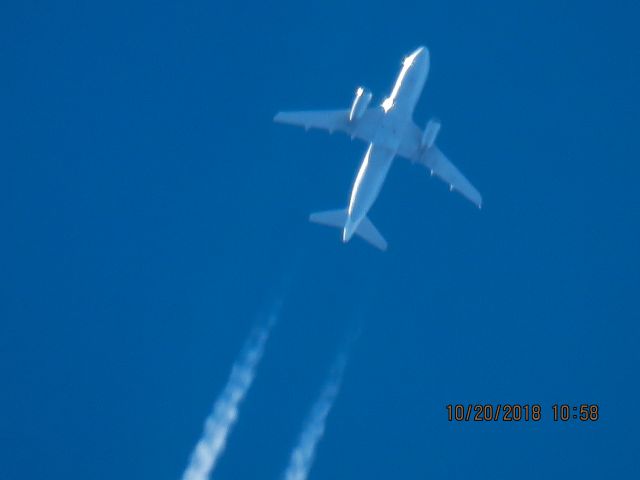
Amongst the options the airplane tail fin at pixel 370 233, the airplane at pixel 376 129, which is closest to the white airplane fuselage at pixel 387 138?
the airplane at pixel 376 129

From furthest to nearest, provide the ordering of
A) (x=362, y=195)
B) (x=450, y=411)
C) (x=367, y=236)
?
(x=450, y=411) → (x=367, y=236) → (x=362, y=195)

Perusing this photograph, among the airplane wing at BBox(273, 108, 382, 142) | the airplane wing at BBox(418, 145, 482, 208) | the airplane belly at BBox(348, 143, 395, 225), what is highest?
the airplane wing at BBox(418, 145, 482, 208)

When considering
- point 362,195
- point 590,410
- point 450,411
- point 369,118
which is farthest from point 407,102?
point 590,410

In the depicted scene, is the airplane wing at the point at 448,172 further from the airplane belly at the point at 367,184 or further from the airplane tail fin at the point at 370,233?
the airplane tail fin at the point at 370,233

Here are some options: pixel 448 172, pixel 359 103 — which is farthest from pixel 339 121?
pixel 448 172

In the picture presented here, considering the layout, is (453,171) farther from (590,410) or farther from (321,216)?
(590,410)

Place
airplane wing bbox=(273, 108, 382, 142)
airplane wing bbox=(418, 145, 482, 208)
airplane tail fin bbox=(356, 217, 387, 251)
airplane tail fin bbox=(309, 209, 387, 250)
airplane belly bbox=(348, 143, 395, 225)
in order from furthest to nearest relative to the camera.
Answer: airplane tail fin bbox=(356, 217, 387, 251) → airplane wing bbox=(418, 145, 482, 208) → airplane tail fin bbox=(309, 209, 387, 250) → airplane wing bbox=(273, 108, 382, 142) → airplane belly bbox=(348, 143, 395, 225)

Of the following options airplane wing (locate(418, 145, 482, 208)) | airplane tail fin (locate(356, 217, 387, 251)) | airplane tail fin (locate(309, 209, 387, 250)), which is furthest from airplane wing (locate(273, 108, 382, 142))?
airplane tail fin (locate(356, 217, 387, 251))

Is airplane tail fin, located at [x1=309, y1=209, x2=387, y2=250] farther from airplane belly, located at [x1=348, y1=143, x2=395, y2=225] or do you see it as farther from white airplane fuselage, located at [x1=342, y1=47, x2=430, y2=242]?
airplane belly, located at [x1=348, y1=143, x2=395, y2=225]
